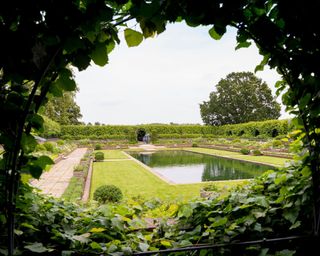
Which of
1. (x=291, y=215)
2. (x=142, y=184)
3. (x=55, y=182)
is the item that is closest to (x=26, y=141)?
(x=291, y=215)

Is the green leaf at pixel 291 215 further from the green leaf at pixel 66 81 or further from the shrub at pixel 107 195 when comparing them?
the shrub at pixel 107 195

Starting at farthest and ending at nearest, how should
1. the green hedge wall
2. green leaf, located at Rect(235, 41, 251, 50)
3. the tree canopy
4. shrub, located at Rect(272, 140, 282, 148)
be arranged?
the green hedge wall → shrub, located at Rect(272, 140, 282, 148) → green leaf, located at Rect(235, 41, 251, 50) → the tree canopy

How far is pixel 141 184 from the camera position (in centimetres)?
972

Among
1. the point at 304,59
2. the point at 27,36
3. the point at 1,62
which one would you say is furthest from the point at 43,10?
the point at 304,59

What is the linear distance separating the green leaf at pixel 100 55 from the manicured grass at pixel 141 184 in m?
6.11

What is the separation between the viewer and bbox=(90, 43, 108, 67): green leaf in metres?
1.01

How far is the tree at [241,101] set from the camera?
46750 millimetres

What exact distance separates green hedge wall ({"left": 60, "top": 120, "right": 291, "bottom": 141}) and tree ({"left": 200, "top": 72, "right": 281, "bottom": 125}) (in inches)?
234

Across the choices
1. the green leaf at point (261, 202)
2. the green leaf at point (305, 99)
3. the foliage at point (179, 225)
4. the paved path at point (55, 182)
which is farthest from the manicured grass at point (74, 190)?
the green leaf at point (305, 99)

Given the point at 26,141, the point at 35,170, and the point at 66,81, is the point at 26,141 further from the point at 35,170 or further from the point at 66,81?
the point at 66,81

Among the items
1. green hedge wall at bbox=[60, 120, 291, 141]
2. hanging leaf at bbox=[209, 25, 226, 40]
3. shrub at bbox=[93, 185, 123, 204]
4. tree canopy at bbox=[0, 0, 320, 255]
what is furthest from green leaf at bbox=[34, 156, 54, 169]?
green hedge wall at bbox=[60, 120, 291, 141]

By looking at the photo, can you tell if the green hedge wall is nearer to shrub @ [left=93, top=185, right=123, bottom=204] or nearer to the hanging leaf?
shrub @ [left=93, top=185, right=123, bottom=204]

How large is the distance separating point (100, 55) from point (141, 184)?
903cm

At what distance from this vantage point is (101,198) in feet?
21.8
